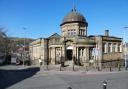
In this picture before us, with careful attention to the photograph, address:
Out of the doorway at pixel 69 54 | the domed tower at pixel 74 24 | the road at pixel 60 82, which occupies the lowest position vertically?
the road at pixel 60 82

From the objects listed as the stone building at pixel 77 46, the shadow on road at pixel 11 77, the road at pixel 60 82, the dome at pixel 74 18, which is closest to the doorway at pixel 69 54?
the stone building at pixel 77 46

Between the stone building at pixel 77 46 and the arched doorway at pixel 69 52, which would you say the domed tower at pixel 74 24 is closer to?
the stone building at pixel 77 46

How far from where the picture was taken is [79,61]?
173 ft

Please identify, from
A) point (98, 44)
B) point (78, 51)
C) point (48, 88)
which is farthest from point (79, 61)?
point (48, 88)

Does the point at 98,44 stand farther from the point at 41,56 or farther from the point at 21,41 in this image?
the point at 21,41

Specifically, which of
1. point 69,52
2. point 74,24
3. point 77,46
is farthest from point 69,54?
point 74,24

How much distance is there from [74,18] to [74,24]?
4.32ft

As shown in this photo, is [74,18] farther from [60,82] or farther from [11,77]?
[60,82]

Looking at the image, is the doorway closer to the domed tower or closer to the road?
the domed tower

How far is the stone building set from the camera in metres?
52.6

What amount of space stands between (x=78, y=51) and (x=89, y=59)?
9.65 feet

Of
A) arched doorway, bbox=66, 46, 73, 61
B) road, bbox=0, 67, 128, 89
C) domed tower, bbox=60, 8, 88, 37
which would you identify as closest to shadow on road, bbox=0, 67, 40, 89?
road, bbox=0, 67, 128, 89

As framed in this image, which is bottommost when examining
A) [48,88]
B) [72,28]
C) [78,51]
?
[48,88]

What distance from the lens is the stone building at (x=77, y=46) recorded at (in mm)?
52594
